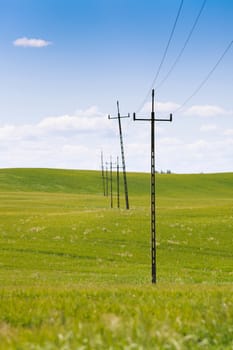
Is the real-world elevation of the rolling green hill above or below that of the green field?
above

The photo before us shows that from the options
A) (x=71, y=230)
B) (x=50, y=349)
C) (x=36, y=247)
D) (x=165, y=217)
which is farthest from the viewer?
(x=165, y=217)

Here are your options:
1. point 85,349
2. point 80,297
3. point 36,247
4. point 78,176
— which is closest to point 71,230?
point 36,247

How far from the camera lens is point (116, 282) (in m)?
27.3

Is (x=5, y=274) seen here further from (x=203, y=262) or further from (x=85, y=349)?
(x=85, y=349)

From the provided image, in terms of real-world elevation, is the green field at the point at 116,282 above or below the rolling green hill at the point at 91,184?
below

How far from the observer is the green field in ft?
28.5

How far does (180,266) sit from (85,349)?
3152 cm

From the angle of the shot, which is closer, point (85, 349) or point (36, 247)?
point (85, 349)

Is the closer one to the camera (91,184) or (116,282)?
(116,282)

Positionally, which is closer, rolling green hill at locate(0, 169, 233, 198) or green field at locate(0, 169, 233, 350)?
green field at locate(0, 169, 233, 350)

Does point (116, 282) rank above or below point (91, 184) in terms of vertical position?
below

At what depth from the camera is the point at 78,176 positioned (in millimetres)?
196125

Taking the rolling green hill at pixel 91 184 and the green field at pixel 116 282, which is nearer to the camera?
the green field at pixel 116 282

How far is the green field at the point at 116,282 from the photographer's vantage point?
28.5ft
